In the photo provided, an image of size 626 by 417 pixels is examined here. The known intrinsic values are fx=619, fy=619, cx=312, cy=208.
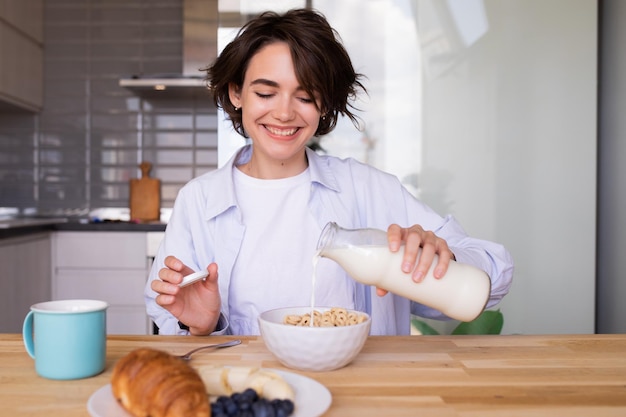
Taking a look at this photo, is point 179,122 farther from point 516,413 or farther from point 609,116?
point 516,413

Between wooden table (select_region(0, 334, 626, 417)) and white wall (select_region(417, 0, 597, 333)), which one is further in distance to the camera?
white wall (select_region(417, 0, 597, 333))

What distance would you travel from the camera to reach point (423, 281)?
88cm

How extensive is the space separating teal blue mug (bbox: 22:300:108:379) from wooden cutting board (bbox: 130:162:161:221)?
237 cm

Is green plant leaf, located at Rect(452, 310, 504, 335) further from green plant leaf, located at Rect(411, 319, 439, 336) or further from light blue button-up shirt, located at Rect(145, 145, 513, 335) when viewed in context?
light blue button-up shirt, located at Rect(145, 145, 513, 335)

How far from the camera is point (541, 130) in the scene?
7.95 feet

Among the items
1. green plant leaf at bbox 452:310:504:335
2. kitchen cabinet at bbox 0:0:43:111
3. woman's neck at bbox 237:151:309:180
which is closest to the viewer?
woman's neck at bbox 237:151:309:180

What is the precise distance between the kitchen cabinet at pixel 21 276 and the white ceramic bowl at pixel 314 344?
1.94m

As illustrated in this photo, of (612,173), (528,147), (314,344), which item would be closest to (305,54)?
(314,344)

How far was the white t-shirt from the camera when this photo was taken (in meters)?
1.32

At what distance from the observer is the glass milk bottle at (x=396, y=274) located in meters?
0.86

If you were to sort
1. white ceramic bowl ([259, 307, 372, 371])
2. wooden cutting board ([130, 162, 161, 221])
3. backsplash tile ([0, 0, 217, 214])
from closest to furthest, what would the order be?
white ceramic bowl ([259, 307, 372, 371]), wooden cutting board ([130, 162, 161, 221]), backsplash tile ([0, 0, 217, 214])

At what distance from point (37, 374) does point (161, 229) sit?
195 centimetres

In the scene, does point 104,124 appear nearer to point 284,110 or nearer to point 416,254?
point 284,110

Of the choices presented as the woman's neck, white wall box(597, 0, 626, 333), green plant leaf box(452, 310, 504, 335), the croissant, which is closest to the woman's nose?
the woman's neck
